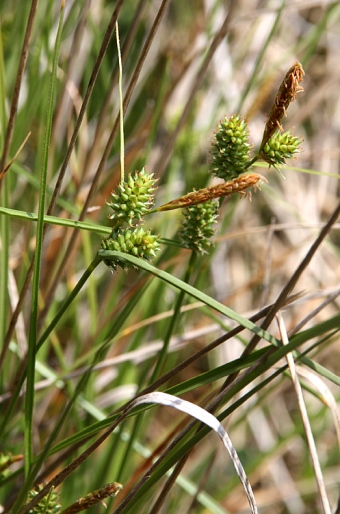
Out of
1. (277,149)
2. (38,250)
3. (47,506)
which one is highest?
(277,149)

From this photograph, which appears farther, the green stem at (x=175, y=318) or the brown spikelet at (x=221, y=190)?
the green stem at (x=175, y=318)

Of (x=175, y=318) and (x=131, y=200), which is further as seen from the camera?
(x=175, y=318)

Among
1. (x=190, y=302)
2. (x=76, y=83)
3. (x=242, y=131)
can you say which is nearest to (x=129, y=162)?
(x=76, y=83)

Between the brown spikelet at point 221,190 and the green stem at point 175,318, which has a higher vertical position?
the brown spikelet at point 221,190

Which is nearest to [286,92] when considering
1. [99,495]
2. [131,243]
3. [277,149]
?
[277,149]

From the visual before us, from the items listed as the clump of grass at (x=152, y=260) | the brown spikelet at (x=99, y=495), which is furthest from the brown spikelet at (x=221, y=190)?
the brown spikelet at (x=99, y=495)

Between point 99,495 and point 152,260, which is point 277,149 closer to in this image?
point 152,260

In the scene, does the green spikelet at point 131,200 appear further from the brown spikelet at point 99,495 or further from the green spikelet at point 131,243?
the brown spikelet at point 99,495
